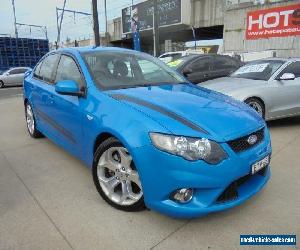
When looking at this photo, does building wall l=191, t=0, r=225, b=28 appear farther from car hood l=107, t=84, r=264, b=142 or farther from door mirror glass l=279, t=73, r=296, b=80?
car hood l=107, t=84, r=264, b=142

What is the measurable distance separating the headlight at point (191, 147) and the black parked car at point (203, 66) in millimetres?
5736

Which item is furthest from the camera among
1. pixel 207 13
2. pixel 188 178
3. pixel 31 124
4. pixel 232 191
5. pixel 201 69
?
pixel 207 13

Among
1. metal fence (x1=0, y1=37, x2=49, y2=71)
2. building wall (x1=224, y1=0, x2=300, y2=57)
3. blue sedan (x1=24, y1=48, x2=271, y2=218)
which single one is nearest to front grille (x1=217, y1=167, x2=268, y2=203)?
blue sedan (x1=24, y1=48, x2=271, y2=218)

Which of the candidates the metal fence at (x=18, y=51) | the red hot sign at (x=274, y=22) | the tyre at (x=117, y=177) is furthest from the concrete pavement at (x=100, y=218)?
the metal fence at (x=18, y=51)

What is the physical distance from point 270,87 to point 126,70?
3.34 metres

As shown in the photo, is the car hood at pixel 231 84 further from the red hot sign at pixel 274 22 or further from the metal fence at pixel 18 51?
the metal fence at pixel 18 51

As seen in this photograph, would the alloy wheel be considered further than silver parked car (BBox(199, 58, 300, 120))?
No

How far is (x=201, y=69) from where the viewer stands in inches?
339

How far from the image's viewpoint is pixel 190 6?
29516mm

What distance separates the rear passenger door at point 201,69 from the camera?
834 centimetres

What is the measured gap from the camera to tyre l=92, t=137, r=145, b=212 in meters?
2.87

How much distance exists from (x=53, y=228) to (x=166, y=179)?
44.2 inches

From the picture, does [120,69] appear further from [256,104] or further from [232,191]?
[256,104]

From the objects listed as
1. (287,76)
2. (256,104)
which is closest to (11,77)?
(256,104)
